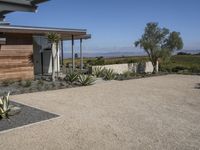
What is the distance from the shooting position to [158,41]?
24484 millimetres

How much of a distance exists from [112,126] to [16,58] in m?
10.8

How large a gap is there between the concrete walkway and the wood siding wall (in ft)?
16.4

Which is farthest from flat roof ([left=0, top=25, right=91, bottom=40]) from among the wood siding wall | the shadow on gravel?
the shadow on gravel

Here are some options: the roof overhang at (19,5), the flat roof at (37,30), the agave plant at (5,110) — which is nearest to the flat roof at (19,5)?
the roof overhang at (19,5)

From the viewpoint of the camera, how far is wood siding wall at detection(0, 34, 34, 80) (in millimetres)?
15750

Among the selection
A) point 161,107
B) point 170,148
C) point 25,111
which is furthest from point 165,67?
point 170,148

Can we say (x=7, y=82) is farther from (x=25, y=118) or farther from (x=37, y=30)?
(x=25, y=118)

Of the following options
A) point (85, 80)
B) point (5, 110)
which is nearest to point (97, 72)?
point (85, 80)

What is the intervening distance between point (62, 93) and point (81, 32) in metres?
7.33

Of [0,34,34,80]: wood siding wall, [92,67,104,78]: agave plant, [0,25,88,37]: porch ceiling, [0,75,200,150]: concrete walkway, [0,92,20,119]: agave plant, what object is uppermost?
[0,25,88,37]: porch ceiling

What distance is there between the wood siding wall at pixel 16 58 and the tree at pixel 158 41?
36.2 feet

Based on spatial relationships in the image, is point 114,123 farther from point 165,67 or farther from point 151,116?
point 165,67

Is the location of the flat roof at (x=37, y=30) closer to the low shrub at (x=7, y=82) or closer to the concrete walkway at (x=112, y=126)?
the low shrub at (x=7, y=82)

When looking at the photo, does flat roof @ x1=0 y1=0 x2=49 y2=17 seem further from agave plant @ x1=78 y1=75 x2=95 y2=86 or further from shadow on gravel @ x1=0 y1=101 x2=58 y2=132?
agave plant @ x1=78 y1=75 x2=95 y2=86
